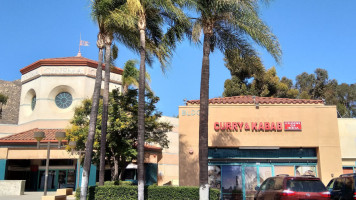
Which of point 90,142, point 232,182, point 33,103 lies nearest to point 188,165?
point 232,182

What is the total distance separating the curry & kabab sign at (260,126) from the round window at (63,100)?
54.8ft

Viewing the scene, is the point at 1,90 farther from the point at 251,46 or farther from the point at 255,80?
the point at 251,46

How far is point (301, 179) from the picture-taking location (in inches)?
414

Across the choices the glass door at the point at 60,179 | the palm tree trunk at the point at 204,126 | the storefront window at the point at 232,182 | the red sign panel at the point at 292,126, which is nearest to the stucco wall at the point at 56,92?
the glass door at the point at 60,179

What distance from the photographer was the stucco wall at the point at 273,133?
1730cm

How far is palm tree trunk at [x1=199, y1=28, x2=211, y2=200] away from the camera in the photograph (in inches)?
461

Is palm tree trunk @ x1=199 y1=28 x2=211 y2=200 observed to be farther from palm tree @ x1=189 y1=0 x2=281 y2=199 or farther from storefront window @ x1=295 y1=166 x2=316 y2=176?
storefront window @ x1=295 y1=166 x2=316 y2=176

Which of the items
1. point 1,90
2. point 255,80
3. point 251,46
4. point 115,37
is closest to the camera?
point 251,46

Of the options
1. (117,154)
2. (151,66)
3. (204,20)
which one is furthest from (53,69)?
(204,20)

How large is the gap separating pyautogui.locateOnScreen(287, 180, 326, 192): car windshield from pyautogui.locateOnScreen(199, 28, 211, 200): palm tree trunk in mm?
2876

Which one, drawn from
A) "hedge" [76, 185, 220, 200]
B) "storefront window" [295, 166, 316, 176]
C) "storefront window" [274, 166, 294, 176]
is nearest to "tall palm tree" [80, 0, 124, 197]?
"hedge" [76, 185, 220, 200]

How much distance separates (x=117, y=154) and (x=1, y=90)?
5482 centimetres

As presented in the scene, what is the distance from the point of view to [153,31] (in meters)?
15.9

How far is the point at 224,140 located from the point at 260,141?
6.26 ft
